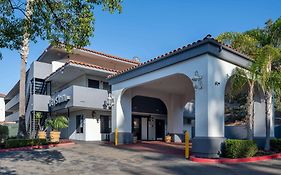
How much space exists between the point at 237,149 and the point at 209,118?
Result: 1.76m

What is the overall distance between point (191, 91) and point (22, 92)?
12836mm

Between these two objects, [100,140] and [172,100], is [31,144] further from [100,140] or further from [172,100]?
[172,100]

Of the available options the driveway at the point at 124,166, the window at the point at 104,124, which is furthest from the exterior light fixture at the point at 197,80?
the window at the point at 104,124

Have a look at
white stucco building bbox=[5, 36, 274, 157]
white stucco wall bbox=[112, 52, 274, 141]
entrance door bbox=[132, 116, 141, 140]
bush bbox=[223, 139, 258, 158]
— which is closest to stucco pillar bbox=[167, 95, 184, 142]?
white stucco building bbox=[5, 36, 274, 157]

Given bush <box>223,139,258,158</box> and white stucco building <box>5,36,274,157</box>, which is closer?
bush <box>223,139,258,158</box>

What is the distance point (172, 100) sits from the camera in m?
25.9

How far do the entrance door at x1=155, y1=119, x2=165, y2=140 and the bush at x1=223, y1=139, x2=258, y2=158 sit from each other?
14016mm

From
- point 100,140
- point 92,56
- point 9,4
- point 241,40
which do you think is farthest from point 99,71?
point 9,4

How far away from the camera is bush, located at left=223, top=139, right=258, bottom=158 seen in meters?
13.2

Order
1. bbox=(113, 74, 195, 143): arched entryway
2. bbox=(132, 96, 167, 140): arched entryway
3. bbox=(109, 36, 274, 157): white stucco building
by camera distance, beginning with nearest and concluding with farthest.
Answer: bbox=(109, 36, 274, 157): white stucco building → bbox=(113, 74, 195, 143): arched entryway → bbox=(132, 96, 167, 140): arched entryway

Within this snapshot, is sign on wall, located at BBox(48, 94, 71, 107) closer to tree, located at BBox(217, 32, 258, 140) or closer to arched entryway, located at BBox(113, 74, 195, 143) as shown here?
arched entryway, located at BBox(113, 74, 195, 143)

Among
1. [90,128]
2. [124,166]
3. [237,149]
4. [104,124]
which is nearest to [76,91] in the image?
[90,128]

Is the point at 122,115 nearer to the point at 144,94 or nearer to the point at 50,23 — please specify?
the point at 144,94

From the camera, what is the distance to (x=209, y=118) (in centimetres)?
1362
